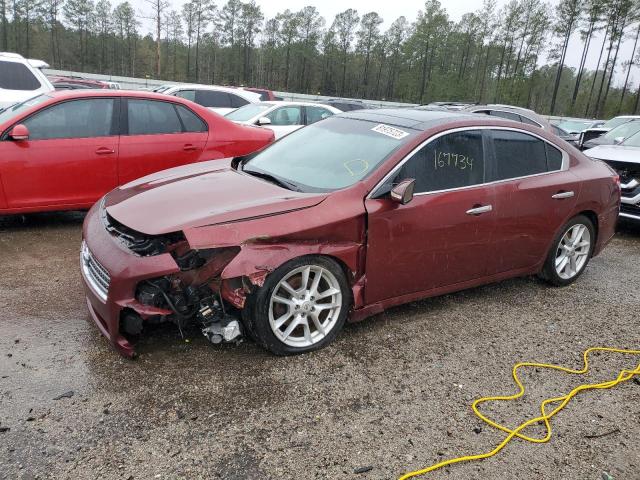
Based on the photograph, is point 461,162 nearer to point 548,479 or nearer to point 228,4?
point 548,479

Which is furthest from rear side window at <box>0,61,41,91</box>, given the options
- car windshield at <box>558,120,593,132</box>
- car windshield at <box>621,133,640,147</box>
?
car windshield at <box>558,120,593,132</box>

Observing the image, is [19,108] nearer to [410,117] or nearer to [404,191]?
[410,117]

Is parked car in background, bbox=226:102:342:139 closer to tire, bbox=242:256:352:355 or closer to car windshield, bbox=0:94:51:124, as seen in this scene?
car windshield, bbox=0:94:51:124

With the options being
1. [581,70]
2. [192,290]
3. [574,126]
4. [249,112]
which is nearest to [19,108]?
[192,290]

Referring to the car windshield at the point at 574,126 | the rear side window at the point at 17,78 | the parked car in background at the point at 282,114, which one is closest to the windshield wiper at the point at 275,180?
the parked car in background at the point at 282,114

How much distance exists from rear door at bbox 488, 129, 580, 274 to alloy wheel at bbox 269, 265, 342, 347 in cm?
150

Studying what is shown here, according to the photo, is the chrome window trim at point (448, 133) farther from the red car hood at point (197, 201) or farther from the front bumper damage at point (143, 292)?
the front bumper damage at point (143, 292)

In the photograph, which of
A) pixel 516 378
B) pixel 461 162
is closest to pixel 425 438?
pixel 516 378

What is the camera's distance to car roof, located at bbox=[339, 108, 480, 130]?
3.77 m

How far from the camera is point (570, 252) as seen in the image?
470 cm

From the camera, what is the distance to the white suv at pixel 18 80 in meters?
8.61

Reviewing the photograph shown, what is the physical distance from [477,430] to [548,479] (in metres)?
0.41

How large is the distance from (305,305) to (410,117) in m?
1.78

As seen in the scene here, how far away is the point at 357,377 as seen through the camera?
3.06 metres
